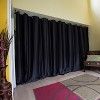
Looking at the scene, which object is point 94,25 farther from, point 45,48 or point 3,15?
point 3,15

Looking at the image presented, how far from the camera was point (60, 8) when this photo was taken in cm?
423

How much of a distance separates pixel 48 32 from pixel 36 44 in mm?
668

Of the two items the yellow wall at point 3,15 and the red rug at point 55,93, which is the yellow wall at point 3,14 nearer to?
the yellow wall at point 3,15

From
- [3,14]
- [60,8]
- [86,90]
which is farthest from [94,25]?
[3,14]

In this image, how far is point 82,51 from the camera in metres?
5.50

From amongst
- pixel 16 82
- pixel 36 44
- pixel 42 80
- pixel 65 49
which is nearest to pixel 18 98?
pixel 16 82

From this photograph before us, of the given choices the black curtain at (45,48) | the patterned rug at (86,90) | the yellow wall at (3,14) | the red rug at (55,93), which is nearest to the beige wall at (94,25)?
the black curtain at (45,48)

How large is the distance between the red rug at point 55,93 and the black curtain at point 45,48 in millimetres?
722

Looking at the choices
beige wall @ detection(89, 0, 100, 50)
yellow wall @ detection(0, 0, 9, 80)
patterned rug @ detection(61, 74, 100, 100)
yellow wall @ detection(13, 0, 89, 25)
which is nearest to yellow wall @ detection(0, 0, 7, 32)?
yellow wall @ detection(0, 0, 9, 80)

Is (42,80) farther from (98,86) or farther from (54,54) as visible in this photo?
(98,86)

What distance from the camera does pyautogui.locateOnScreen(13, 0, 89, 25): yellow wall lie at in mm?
3435

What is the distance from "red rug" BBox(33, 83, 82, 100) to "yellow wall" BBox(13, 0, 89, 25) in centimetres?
195

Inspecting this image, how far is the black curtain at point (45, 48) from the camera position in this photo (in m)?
3.71

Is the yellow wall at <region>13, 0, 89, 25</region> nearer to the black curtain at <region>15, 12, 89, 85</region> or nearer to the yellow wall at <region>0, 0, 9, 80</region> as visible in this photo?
the black curtain at <region>15, 12, 89, 85</region>
